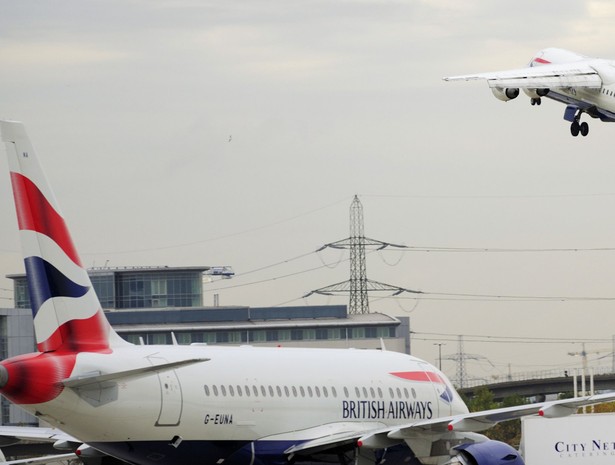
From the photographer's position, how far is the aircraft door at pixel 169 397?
3769cm

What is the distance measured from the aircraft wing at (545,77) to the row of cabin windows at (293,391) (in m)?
20.1

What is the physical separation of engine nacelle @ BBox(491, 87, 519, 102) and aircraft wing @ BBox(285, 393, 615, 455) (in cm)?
2717

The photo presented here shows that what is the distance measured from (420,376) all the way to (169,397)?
11.7 metres

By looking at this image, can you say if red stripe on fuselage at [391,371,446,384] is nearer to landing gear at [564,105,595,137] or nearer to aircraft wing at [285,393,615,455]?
aircraft wing at [285,393,615,455]

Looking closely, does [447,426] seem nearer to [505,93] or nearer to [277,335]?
[505,93]

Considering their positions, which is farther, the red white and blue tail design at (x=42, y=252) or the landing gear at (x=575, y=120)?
the landing gear at (x=575, y=120)

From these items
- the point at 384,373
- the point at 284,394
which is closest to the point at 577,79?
the point at 384,373

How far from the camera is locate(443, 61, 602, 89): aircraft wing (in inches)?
2532

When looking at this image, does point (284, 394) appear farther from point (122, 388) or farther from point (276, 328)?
point (276, 328)

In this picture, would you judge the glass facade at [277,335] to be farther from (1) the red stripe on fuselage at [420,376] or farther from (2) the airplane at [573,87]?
(1) the red stripe on fuselage at [420,376]

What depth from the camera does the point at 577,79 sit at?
68.2m

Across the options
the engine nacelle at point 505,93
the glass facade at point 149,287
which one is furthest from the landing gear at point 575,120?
the glass facade at point 149,287

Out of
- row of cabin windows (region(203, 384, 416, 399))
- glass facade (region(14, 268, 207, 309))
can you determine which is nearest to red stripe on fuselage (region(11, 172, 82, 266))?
row of cabin windows (region(203, 384, 416, 399))

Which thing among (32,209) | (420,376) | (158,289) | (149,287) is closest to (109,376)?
(32,209)
